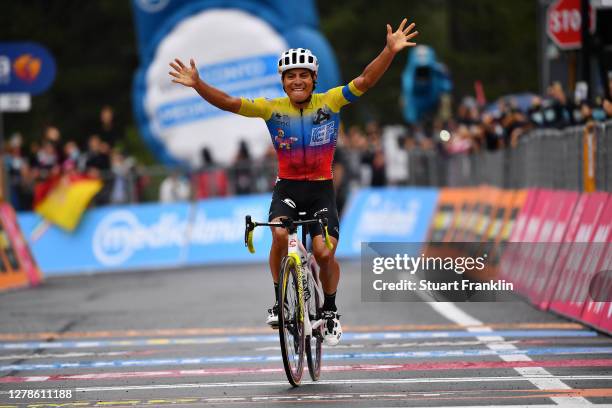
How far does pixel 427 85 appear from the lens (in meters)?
33.2

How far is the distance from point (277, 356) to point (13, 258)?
12534 millimetres

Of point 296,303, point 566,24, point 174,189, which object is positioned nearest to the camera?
point 296,303

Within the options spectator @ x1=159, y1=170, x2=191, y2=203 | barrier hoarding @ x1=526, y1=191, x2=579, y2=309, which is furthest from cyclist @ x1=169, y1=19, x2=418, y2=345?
spectator @ x1=159, y1=170, x2=191, y2=203

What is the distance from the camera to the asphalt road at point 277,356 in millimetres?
9953

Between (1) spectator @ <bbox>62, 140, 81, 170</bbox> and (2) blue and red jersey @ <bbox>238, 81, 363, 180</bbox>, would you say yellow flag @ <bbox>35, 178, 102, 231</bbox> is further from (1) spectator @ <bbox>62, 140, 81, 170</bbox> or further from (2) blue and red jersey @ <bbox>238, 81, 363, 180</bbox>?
(2) blue and red jersey @ <bbox>238, 81, 363, 180</bbox>

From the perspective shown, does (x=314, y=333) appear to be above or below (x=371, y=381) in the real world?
above

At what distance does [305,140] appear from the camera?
36.4 feet

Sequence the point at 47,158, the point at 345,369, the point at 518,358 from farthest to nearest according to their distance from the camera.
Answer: the point at 47,158 → the point at 518,358 → the point at 345,369

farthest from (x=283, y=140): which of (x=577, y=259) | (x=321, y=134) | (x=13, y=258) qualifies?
(x=13, y=258)

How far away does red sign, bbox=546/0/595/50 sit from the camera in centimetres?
1859

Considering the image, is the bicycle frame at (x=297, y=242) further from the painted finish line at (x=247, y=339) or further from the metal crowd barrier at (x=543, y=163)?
the metal crowd barrier at (x=543, y=163)

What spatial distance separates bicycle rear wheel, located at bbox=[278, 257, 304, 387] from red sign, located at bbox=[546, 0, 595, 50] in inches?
351

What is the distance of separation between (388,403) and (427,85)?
24.0m

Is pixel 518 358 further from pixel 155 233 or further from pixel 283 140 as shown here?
pixel 155 233
